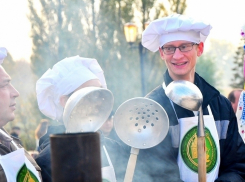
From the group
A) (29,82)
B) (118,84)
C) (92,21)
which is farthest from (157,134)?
(29,82)

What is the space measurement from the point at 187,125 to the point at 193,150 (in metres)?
0.15

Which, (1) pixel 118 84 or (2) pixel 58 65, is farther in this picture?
(1) pixel 118 84

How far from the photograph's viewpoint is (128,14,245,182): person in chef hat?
2.60 m

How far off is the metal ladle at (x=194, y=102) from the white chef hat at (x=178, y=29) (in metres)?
0.70

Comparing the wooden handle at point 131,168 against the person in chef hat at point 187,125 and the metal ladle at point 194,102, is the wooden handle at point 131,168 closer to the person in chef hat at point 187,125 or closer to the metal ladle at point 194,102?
the metal ladle at point 194,102

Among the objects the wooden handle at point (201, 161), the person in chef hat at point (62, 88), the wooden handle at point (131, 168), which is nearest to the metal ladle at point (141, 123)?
the wooden handle at point (131, 168)

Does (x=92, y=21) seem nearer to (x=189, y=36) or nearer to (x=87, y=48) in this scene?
(x=87, y=48)

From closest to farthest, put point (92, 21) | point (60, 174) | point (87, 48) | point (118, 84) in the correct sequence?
point (60, 174), point (92, 21), point (87, 48), point (118, 84)

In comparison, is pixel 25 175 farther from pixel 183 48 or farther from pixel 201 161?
pixel 183 48

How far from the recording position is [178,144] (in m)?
2.63

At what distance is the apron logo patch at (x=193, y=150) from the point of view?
2619mm

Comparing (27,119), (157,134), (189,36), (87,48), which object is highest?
(189,36)

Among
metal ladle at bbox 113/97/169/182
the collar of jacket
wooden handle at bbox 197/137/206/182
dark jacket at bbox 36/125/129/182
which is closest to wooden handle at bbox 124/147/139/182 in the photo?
metal ladle at bbox 113/97/169/182

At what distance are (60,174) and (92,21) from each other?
3.70 metres
